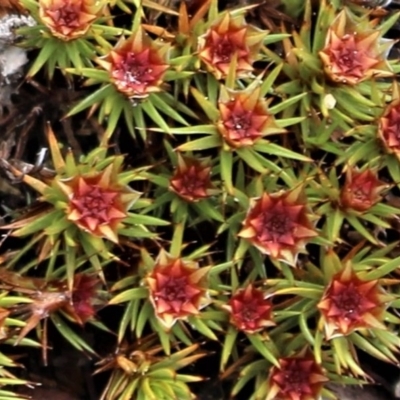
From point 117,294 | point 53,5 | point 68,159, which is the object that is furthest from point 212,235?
point 53,5

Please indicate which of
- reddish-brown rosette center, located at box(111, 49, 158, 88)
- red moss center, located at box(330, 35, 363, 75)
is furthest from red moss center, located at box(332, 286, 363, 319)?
reddish-brown rosette center, located at box(111, 49, 158, 88)

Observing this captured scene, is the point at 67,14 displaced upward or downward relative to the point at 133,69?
upward

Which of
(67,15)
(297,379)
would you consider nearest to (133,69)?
(67,15)

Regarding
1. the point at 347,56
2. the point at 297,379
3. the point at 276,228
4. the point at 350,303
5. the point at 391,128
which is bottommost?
the point at 297,379

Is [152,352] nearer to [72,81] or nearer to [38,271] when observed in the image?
[38,271]

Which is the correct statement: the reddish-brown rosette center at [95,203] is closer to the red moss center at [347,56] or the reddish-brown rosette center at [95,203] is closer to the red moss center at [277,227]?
the red moss center at [277,227]

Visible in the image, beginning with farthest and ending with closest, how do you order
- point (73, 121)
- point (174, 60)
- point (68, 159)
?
1. point (73, 121)
2. point (174, 60)
3. point (68, 159)

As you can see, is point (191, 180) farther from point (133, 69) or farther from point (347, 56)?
point (347, 56)

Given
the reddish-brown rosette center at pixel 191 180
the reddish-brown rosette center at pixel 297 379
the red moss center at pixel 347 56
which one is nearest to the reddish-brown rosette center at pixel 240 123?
the reddish-brown rosette center at pixel 191 180

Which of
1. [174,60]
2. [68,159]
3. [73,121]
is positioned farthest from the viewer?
[73,121]

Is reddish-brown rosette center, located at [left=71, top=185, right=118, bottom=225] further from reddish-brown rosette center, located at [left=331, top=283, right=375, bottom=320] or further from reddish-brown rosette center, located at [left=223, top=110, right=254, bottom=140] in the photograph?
reddish-brown rosette center, located at [left=331, top=283, right=375, bottom=320]

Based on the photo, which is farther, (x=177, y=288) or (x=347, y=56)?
(x=347, y=56)
